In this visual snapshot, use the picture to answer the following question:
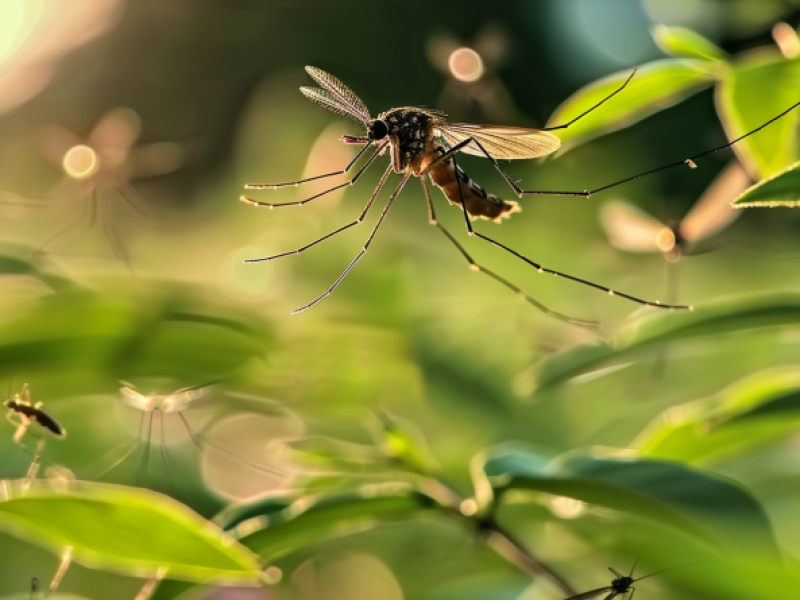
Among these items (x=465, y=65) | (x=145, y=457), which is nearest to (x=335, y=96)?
(x=145, y=457)

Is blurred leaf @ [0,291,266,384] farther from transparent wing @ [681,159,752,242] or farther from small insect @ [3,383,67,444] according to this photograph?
transparent wing @ [681,159,752,242]

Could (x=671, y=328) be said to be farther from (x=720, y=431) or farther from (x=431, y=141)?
(x=431, y=141)

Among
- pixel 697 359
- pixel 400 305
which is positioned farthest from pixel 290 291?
pixel 697 359

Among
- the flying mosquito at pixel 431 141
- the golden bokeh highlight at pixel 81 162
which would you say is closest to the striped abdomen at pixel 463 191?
the flying mosquito at pixel 431 141

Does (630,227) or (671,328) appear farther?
(630,227)

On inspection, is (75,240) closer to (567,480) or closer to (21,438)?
(21,438)
